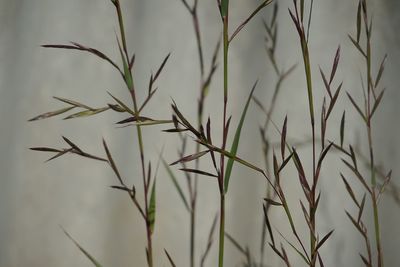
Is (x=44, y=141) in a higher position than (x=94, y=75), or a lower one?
lower

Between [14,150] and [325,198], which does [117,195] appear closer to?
[14,150]

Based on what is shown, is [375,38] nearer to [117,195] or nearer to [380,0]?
[380,0]

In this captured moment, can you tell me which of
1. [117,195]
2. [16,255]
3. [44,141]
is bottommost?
[16,255]

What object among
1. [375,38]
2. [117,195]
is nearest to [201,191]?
[117,195]

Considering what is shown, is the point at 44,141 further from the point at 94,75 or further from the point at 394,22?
the point at 394,22

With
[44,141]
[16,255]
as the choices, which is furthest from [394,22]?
[16,255]

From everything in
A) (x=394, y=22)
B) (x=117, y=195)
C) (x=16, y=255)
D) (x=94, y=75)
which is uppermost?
(x=394, y=22)

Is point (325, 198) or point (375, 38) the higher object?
point (375, 38)

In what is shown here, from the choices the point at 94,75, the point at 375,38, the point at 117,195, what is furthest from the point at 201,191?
the point at 375,38
